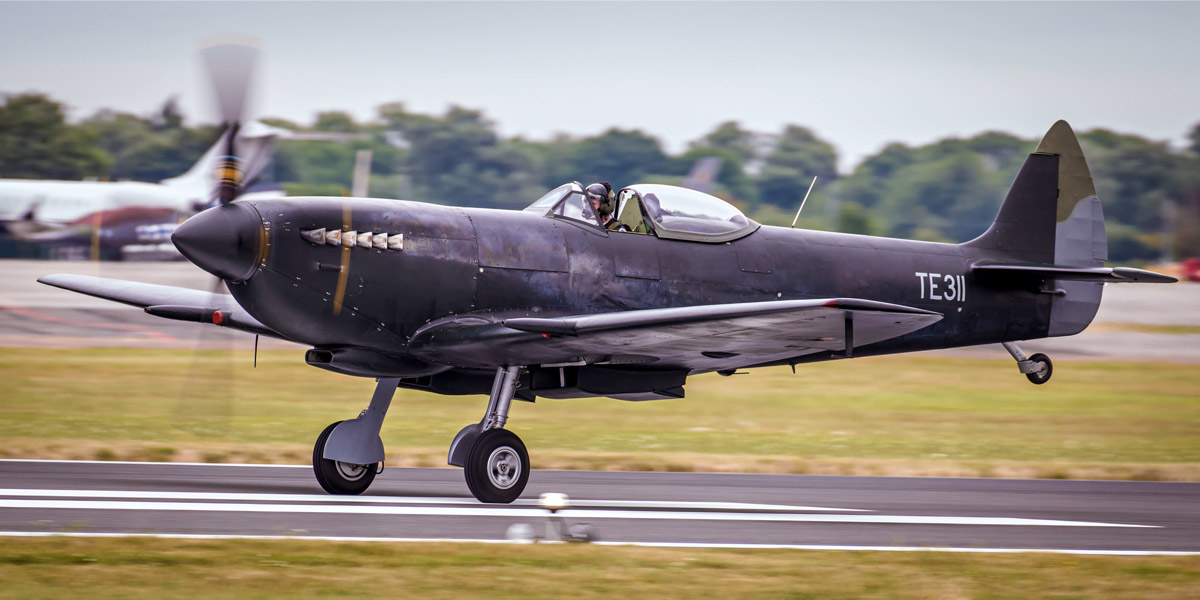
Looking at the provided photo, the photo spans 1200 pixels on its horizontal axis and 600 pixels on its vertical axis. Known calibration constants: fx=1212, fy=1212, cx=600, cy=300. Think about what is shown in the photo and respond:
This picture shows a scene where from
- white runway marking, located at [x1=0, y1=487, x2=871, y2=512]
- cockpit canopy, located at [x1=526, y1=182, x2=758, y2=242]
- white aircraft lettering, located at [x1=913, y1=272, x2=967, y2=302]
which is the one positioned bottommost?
white runway marking, located at [x1=0, y1=487, x2=871, y2=512]

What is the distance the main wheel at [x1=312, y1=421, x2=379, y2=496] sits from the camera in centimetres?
975

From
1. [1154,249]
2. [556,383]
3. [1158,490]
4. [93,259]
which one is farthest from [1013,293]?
[1154,249]

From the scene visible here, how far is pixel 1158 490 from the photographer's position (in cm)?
1211

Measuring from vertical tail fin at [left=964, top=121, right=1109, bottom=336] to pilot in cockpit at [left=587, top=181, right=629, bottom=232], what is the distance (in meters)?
4.58

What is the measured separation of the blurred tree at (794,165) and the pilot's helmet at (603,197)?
49078 mm

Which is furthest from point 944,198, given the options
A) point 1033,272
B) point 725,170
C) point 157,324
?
point 1033,272

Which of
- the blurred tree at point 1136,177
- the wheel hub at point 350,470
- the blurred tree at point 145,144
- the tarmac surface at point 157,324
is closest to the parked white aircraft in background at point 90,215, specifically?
the tarmac surface at point 157,324

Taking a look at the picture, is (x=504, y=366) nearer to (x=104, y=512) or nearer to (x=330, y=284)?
(x=330, y=284)

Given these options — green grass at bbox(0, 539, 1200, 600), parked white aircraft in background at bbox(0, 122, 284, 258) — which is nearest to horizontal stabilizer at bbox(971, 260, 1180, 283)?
green grass at bbox(0, 539, 1200, 600)

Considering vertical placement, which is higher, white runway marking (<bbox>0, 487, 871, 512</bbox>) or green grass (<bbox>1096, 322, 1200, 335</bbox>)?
green grass (<bbox>1096, 322, 1200, 335</bbox>)

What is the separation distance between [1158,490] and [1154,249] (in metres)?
37.2

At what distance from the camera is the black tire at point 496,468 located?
9.05 m

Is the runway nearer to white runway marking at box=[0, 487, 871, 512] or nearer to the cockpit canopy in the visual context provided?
white runway marking at box=[0, 487, 871, 512]

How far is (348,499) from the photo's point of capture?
30.8ft
